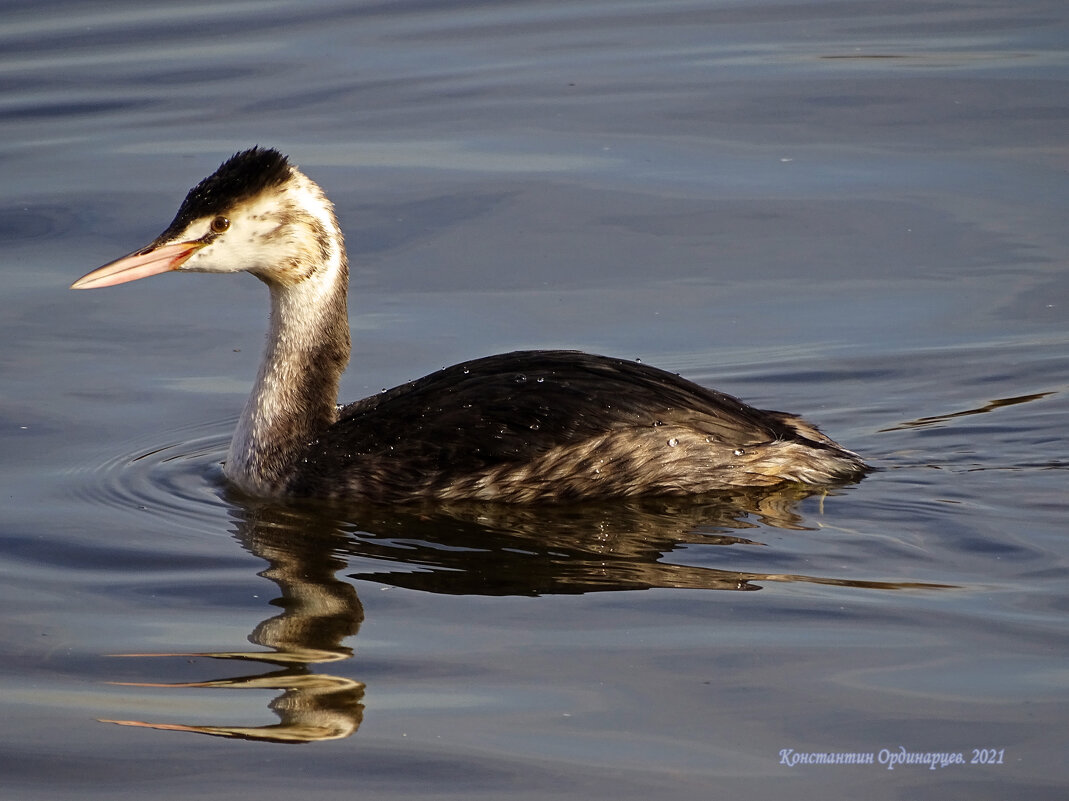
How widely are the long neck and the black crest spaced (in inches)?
16.1

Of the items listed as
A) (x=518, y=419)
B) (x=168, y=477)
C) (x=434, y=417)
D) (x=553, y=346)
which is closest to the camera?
(x=518, y=419)

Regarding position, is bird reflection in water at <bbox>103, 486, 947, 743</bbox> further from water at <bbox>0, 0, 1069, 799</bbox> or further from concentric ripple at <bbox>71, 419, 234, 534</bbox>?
concentric ripple at <bbox>71, 419, 234, 534</bbox>

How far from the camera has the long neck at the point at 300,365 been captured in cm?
760

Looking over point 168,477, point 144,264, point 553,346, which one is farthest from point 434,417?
point 553,346

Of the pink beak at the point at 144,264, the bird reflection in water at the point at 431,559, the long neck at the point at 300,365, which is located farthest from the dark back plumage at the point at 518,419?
the pink beak at the point at 144,264

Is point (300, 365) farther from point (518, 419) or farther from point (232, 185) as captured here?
point (518, 419)

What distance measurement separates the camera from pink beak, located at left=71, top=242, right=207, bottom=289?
747 centimetres

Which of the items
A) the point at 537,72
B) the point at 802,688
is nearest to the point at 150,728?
the point at 802,688

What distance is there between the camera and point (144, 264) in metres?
7.48

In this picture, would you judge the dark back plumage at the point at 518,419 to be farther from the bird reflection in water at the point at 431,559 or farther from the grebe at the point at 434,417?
the bird reflection in water at the point at 431,559

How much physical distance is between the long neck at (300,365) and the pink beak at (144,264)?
43 centimetres

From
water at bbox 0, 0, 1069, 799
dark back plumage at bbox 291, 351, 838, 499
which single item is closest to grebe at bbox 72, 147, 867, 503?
dark back plumage at bbox 291, 351, 838, 499

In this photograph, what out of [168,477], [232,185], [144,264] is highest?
[232,185]

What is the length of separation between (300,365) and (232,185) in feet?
2.67
